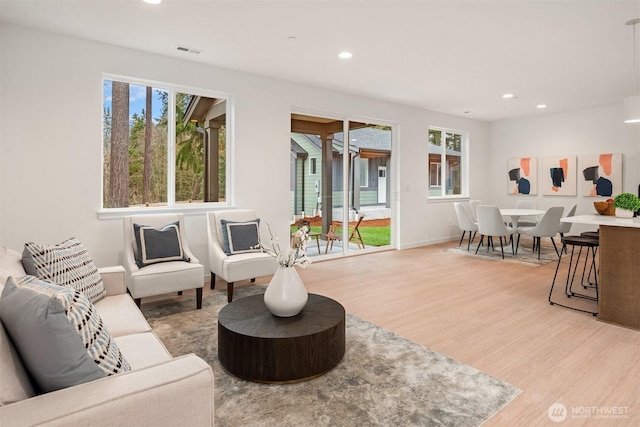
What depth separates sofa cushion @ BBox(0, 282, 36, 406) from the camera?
1.08m

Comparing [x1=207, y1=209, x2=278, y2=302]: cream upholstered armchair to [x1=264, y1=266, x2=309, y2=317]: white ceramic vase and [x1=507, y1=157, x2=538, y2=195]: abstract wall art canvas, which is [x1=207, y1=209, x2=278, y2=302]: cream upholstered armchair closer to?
[x1=264, y1=266, x2=309, y2=317]: white ceramic vase

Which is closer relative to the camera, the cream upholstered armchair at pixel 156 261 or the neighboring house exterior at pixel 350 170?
the cream upholstered armchair at pixel 156 261

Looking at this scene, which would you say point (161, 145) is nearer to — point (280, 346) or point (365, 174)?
point (280, 346)

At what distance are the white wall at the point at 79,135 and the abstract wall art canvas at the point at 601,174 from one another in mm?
6079

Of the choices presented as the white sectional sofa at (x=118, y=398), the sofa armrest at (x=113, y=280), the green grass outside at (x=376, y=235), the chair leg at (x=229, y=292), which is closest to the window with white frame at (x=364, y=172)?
the green grass outside at (x=376, y=235)

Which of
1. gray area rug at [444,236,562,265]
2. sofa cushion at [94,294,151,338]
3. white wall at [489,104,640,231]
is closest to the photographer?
sofa cushion at [94,294,151,338]

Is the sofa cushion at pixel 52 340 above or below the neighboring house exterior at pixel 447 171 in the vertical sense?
below

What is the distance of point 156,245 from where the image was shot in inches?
144

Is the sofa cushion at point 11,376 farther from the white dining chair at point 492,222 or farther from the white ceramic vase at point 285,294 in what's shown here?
the white dining chair at point 492,222

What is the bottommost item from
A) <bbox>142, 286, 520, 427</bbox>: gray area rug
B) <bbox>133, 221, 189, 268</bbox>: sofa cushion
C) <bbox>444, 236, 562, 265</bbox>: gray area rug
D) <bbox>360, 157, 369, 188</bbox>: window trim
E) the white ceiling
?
<bbox>142, 286, 520, 427</bbox>: gray area rug

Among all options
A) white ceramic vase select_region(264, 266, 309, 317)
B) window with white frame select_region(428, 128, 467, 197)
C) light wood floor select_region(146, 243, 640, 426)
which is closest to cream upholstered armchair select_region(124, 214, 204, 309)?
light wood floor select_region(146, 243, 640, 426)

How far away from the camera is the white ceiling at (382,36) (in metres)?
3.19

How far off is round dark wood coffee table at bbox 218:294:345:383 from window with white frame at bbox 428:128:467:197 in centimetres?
600

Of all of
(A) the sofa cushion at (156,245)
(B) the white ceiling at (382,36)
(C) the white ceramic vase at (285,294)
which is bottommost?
(C) the white ceramic vase at (285,294)
